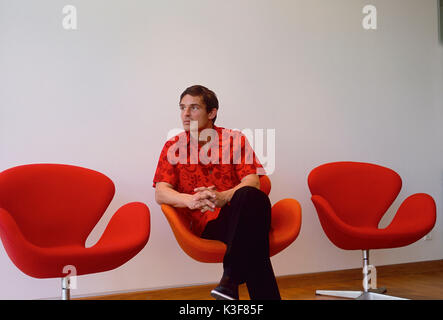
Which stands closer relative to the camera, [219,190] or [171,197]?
[171,197]

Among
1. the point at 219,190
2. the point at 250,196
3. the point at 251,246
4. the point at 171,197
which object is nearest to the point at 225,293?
the point at 251,246

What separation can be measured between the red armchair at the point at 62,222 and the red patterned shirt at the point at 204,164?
0.34 meters

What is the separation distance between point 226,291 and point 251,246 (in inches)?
9.7

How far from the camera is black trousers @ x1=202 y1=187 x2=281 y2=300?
218cm

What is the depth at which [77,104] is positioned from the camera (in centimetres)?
316

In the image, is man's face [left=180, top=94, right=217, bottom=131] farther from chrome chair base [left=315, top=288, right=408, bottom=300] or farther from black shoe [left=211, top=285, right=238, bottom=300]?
chrome chair base [left=315, top=288, right=408, bottom=300]

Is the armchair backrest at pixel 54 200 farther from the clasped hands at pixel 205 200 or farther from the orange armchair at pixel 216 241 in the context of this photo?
the clasped hands at pixel 205 200

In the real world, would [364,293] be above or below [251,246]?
below

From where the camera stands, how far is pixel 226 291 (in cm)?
213

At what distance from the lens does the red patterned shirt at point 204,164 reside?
2.91 m

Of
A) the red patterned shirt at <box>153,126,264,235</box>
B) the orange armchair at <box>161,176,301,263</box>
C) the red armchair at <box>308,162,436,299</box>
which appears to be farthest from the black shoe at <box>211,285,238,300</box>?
the red armchair at <box>308,162,436,299</box>

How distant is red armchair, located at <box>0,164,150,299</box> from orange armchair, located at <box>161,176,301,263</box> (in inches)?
6.5

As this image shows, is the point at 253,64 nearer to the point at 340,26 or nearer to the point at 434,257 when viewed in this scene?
the point at 340,26

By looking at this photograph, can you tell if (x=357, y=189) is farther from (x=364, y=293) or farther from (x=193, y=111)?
(x=193, y=111)
